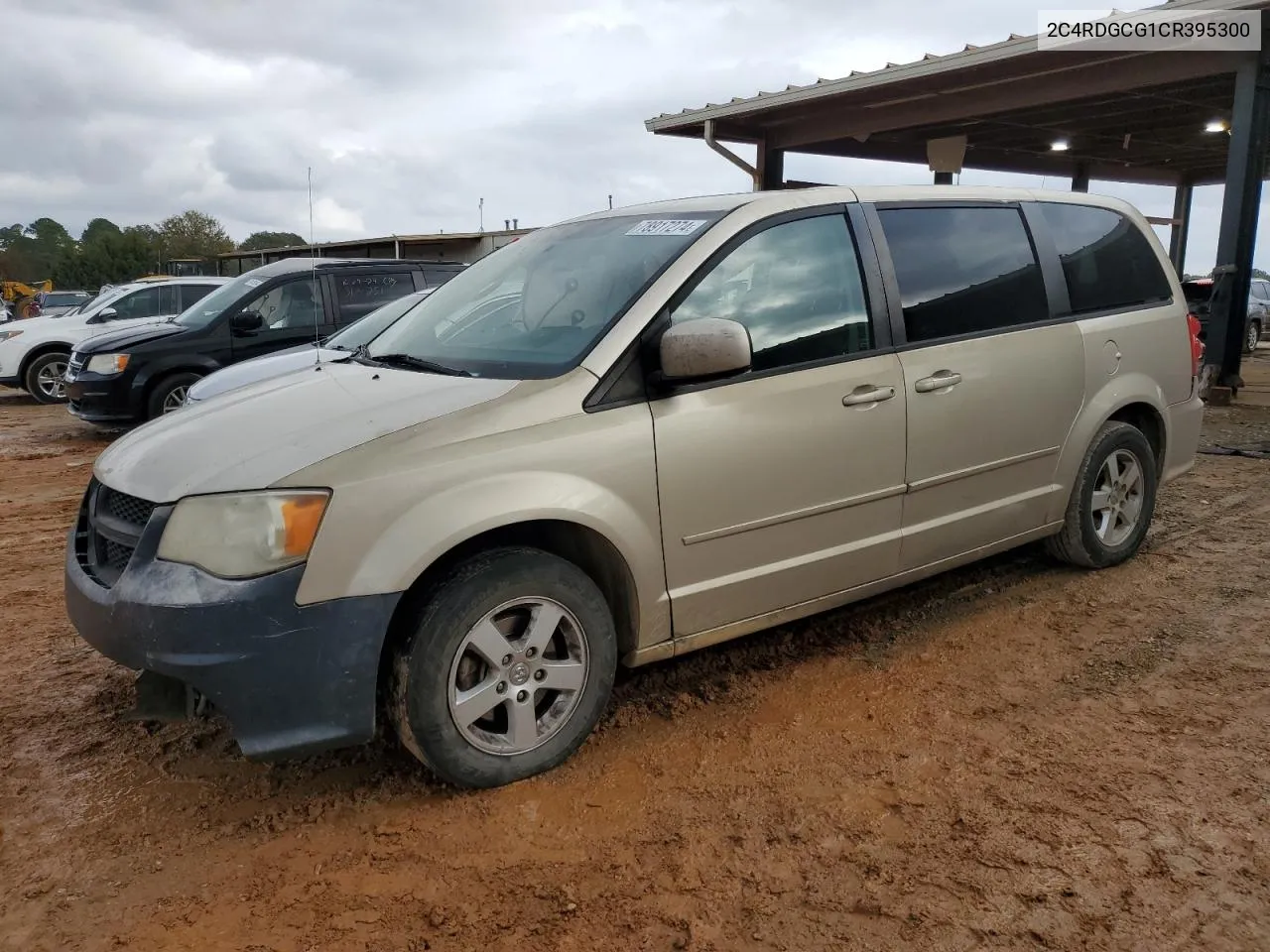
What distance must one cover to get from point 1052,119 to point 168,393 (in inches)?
504

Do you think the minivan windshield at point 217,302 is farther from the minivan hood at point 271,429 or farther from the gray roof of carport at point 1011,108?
the gray roof of carport at point 1011,108

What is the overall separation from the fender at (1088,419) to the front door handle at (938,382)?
87 centimetres

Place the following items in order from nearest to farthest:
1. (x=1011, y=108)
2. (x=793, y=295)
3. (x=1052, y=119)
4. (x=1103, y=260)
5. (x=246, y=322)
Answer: (x=793, y=295) → (x=1103, y=260) → (x=246, y=322) → (x=1011, y=108) → (x=1052, y=119)

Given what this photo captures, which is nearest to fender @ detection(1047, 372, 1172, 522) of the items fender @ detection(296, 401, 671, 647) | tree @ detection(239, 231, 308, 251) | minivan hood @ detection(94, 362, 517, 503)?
fender @ detection(296, 401, 671, 647)

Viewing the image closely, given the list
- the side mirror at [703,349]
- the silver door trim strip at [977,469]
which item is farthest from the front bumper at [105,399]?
the silver door trim strip at [977,469]

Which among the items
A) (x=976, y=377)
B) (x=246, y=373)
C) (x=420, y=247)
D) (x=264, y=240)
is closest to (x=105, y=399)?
(x=246, y=373)

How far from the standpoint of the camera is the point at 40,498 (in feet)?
22.5

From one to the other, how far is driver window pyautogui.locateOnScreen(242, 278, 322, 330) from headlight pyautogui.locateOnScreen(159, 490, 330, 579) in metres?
6.99

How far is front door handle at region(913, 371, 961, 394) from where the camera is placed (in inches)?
141

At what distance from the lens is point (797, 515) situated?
330cm

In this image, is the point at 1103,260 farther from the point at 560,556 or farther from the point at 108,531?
the point at 108,531

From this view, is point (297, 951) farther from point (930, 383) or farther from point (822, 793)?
point (930, 383)

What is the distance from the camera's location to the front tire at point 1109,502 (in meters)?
4.43

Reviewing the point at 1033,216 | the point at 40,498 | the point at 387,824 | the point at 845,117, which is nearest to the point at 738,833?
the point at 387,824
